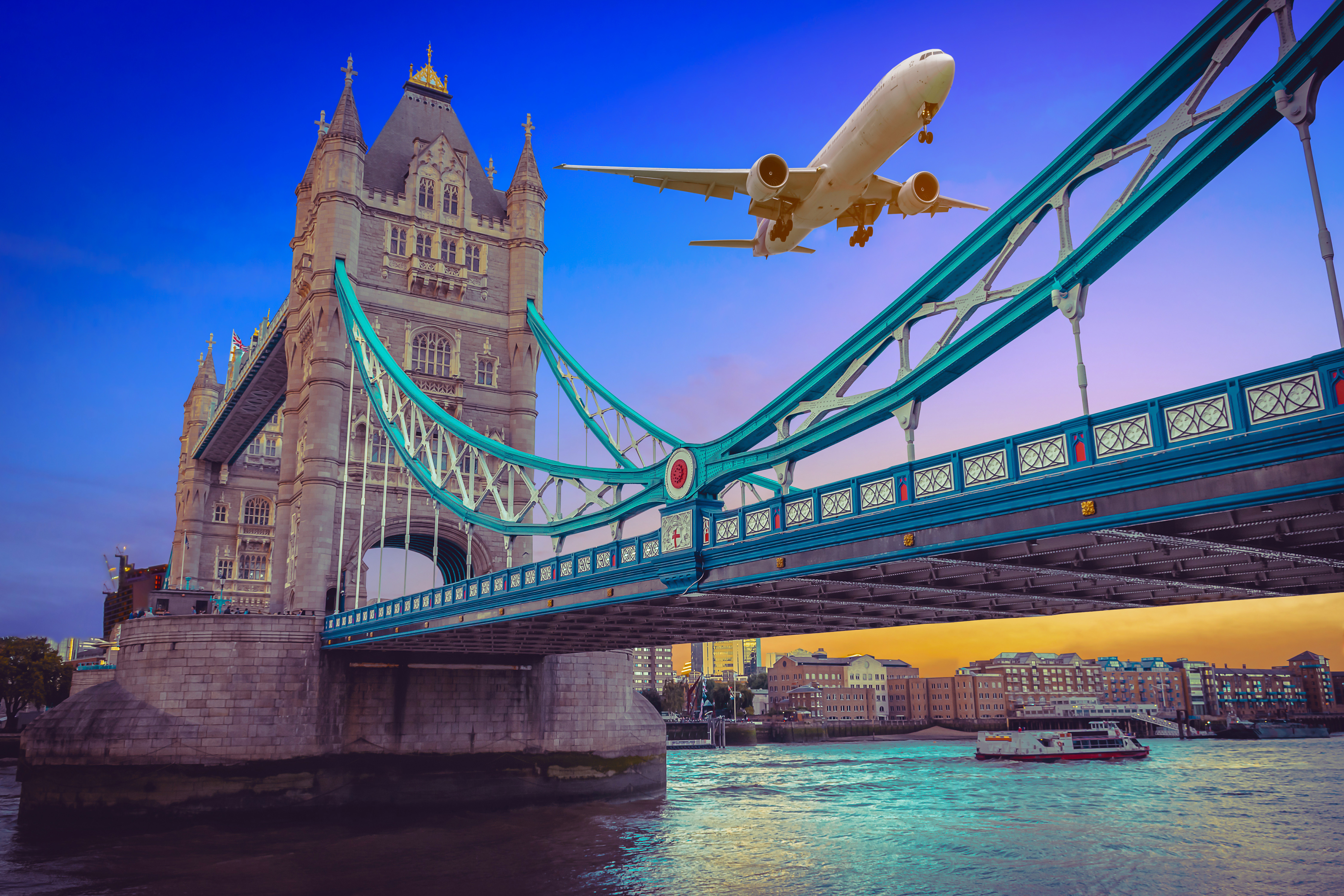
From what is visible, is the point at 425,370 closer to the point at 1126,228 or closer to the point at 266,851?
the point at 266,851

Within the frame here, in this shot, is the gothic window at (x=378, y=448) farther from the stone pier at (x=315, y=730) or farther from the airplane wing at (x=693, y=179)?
the airplane wing at (x=693, y=179)

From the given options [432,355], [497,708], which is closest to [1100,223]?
[497,708]

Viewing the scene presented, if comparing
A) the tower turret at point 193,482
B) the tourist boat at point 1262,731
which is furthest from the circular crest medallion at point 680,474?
the tourist boat at point 1262,731

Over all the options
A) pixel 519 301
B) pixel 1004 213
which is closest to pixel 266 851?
pixel 1004 213

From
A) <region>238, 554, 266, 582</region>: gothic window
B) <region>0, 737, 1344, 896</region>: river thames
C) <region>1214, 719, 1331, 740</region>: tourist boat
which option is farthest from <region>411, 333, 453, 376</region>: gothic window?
<region>1214, 719, 1331, 740</region>: tourist boat

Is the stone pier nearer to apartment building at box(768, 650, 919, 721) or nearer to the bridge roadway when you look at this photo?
the bridge roadway

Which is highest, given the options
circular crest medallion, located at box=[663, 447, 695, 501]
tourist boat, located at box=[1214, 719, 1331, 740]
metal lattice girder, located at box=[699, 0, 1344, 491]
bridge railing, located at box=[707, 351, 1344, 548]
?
metal lattice girder, located at box=[699, 0, 1344, 491]

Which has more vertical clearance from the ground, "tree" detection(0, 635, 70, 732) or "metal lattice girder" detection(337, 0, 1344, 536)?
"metal lattice girder" detection(337, 0, 1344, 536)
